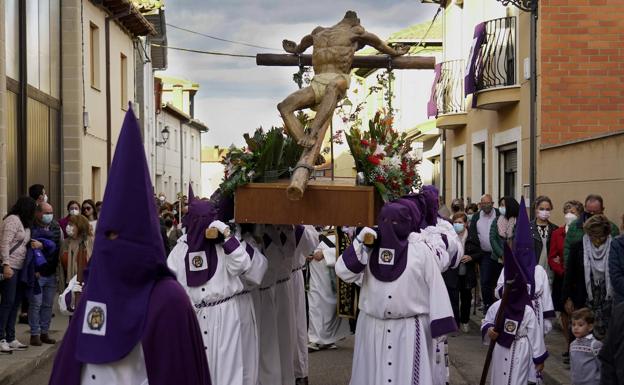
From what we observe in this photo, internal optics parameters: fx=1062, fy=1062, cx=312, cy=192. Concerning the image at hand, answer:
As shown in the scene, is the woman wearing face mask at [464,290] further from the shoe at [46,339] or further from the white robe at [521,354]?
the white robe at [521,354]

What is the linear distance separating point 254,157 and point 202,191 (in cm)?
5455

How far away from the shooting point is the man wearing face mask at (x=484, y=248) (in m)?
14.6

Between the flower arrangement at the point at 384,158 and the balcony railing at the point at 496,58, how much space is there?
10977mm

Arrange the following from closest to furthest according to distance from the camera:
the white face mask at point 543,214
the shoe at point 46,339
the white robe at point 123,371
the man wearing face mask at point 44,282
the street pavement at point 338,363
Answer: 1. the white robe at point 123,371
2. the street pavement at point 338,363
3. the man wearing face mask at point 44,282
4. the shoe at point 46,339
5. the white face mask at point 543,214

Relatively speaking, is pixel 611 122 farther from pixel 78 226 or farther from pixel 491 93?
pixel 78 226

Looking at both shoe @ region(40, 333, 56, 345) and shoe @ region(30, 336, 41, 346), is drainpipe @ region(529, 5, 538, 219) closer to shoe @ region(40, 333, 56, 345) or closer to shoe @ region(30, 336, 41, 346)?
shoe @ region(40, 333, 56, 345)

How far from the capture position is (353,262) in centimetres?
803

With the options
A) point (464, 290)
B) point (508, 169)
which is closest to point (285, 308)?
point (464, 290)

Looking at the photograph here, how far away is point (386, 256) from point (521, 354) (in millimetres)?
1654

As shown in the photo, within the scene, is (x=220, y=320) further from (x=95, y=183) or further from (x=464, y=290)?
(x=95, y=183)

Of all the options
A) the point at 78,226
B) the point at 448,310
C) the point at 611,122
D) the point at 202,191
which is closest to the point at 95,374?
the point at 448,310

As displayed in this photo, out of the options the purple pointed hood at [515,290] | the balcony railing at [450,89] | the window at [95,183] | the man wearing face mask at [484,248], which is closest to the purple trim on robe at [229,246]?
the purple pointed hood at [515,290]

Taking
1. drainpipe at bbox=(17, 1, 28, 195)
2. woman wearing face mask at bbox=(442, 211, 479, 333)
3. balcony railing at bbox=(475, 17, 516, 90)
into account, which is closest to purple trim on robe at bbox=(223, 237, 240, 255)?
woman wearing face mask at bbox=(442, 211, 479, 333)

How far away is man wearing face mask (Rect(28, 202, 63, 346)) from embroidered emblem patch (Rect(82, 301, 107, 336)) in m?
7.95
